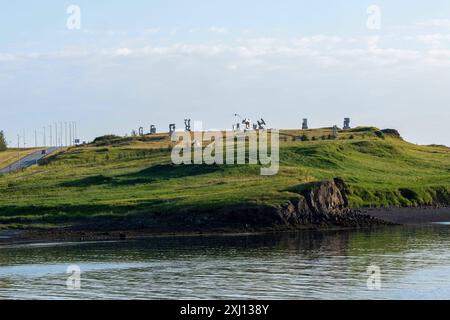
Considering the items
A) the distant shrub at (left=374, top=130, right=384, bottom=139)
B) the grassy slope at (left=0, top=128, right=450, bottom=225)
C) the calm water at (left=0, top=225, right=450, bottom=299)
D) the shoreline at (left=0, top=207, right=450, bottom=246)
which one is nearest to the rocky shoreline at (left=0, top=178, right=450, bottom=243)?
the shoreline at (left=0, top=207, right=450, bottom=246)

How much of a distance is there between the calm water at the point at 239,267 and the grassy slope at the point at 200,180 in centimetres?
1313

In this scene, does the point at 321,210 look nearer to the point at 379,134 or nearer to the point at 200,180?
the point at 200,180

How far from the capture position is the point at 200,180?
404ft

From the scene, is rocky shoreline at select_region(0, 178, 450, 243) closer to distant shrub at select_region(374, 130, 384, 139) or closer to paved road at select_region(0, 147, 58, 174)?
paved road at select_region(0, 147, 58, 174)

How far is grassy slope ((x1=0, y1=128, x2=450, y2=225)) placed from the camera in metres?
106

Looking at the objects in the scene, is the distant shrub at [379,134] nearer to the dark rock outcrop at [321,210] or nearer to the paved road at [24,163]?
the paved road at [24,163]

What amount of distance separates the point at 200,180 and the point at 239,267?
52.1 m

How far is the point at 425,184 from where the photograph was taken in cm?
13062

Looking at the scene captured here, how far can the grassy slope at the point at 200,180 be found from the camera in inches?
4178

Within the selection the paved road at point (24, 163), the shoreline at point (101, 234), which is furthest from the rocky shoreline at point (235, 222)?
the paved road at point (24, 163)

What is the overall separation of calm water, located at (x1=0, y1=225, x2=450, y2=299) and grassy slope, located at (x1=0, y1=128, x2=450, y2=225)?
13.1 metres

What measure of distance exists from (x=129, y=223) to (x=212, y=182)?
21.0 m
